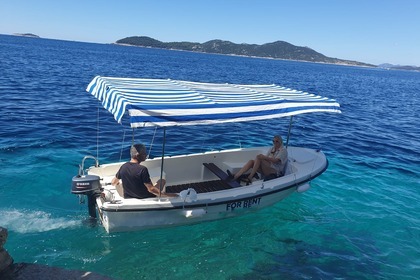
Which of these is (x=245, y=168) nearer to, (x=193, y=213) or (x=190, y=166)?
(x=190, y=166)

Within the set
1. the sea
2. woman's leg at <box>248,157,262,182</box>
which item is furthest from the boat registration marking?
woman's leg at <box>248,157,262,182</box>

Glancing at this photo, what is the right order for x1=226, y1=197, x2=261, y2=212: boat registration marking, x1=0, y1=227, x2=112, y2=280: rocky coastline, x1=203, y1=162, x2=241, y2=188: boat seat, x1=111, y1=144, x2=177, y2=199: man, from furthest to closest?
x1=203, y1=162, x2=241, y2=188: boat seat, x1=226, y1=197, x2=261, y2=212: boat registration marking, x1=111, y1=144, x2=177, y2=199: man, x1=0, y1=227, x2=112, y2=280: rocky coastline

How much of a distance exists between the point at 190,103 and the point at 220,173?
110 inches

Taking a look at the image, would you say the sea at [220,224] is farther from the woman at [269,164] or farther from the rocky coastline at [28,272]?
the woman at [269,164]

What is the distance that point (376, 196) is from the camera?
11172 millimetres

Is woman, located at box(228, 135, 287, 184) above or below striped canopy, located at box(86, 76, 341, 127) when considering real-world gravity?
below

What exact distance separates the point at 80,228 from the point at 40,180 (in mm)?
3154

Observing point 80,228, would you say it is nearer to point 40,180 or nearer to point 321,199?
point 40,180

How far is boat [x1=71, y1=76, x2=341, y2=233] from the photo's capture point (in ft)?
23.1

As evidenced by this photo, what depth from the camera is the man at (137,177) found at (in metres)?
7.27

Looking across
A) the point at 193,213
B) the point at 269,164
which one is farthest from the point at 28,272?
the point at 269,164

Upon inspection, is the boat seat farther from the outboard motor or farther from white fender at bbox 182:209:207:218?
the outboard motor

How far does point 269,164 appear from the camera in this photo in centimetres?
942

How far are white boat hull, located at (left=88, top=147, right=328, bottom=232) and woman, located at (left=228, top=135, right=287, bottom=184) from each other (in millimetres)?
375
